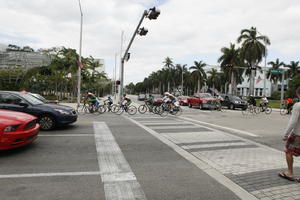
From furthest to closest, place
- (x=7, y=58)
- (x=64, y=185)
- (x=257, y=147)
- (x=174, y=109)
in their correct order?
(x=7, y=58)
(x=174, y=109)
(x=257, y=147)
(x=64, y=185)

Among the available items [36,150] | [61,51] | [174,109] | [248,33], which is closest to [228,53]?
[248,33]

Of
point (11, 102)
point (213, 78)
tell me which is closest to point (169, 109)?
point (11, 102)

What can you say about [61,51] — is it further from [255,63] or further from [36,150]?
[255,63]

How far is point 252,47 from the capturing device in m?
42.6

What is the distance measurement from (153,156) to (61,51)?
32.3 metres

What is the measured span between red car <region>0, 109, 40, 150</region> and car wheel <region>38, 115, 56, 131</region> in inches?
106

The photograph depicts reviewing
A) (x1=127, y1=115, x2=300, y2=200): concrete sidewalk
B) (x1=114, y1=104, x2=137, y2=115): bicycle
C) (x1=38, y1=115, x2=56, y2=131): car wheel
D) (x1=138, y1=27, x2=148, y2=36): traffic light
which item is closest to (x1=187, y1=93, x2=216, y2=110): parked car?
(x1=114, y1=104, x2=137, y2=115): bicycle

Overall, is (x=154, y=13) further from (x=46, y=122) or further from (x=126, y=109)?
(x=46, y=122)

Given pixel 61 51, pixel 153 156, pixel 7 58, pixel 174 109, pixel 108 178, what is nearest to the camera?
pixel 108 178

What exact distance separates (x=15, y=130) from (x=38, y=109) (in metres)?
3.36

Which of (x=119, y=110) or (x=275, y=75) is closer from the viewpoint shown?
(x=119, y=110)

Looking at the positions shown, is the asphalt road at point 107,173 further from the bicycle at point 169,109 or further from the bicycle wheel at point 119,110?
the bicycle wheel at point 119,110

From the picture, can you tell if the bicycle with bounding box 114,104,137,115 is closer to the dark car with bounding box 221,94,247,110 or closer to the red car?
the red car

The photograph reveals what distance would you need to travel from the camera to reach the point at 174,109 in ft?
53.7
